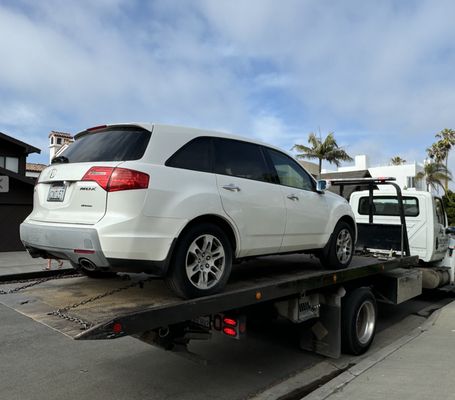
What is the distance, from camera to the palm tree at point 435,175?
42594 millimetres

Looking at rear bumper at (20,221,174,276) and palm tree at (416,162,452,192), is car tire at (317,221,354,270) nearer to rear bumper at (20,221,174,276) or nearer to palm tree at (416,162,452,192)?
rear bumper at (20,221,174,276)

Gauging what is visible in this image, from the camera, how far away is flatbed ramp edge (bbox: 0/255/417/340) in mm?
3119

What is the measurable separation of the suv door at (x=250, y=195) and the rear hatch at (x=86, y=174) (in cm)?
88

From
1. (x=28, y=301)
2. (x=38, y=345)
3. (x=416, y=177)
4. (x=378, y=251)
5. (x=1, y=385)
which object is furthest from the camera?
(x=416, y=177)

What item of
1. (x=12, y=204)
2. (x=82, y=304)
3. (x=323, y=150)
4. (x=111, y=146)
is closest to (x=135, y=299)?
(x=82, y=304)

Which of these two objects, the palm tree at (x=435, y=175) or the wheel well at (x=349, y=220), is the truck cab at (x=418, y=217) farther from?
the palm tree at (x=435, y=175)

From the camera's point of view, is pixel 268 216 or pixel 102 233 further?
pixel 268 216

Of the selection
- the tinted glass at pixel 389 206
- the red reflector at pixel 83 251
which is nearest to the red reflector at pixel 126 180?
the red reflector at pixel 83 251

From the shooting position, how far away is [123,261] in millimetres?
3369

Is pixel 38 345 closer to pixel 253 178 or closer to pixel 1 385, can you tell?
pixel 1 385

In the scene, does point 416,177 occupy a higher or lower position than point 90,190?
higher

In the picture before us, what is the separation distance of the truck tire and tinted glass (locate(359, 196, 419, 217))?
3.09m

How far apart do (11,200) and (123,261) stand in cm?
1823

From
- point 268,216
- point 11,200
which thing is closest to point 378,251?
A: point 268,216
